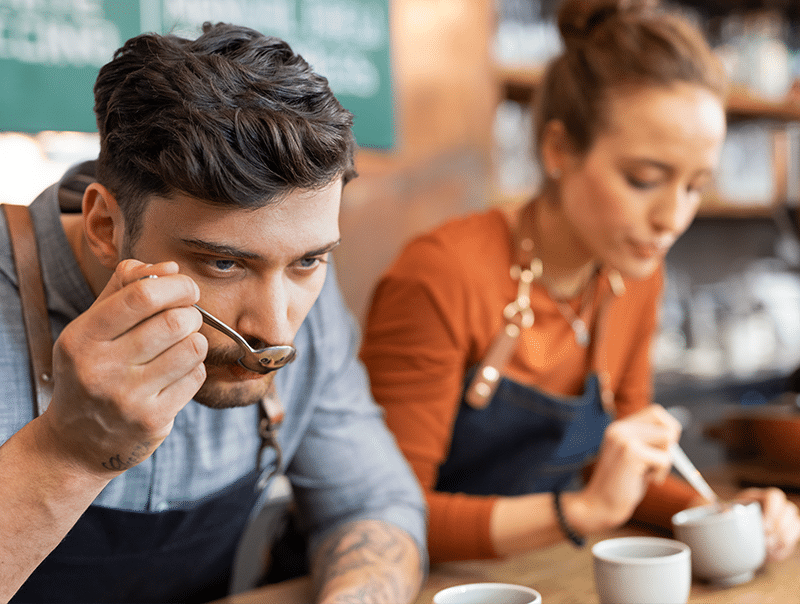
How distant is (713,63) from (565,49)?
28cm

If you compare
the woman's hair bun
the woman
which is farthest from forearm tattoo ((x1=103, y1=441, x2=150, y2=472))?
the woman's hair bun

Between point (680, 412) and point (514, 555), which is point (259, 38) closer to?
point (514, 555)

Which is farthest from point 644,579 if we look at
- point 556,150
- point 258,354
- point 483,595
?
point 556,150

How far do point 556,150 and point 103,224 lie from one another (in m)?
0.91

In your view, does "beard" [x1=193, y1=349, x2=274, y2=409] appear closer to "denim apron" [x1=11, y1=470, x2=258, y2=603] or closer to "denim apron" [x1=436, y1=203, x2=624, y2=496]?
"denim apron" [x1=11, y1=470, x2=258, y2=603]

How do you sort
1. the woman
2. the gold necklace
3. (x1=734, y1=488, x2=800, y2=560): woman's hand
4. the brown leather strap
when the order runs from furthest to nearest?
1. the gold necklace
2. the woman
3. (x1=734, y1=488, x2=800, y2=560): woman's hand
4. the brown leather strap

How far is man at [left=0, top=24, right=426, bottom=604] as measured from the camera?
69cm

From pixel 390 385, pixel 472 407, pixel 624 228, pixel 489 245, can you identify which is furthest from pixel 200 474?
pixel 624 228

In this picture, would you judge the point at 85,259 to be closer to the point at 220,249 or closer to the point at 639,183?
the point at 220,249

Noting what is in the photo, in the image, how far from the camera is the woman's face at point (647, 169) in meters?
1.31

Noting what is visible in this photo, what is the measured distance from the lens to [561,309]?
60.2 inches

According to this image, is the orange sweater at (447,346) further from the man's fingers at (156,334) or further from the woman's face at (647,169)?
the man's fingers at (156,334)

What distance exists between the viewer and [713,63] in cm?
139

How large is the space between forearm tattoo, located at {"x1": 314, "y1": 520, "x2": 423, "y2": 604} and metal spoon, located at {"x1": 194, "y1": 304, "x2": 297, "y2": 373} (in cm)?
32
